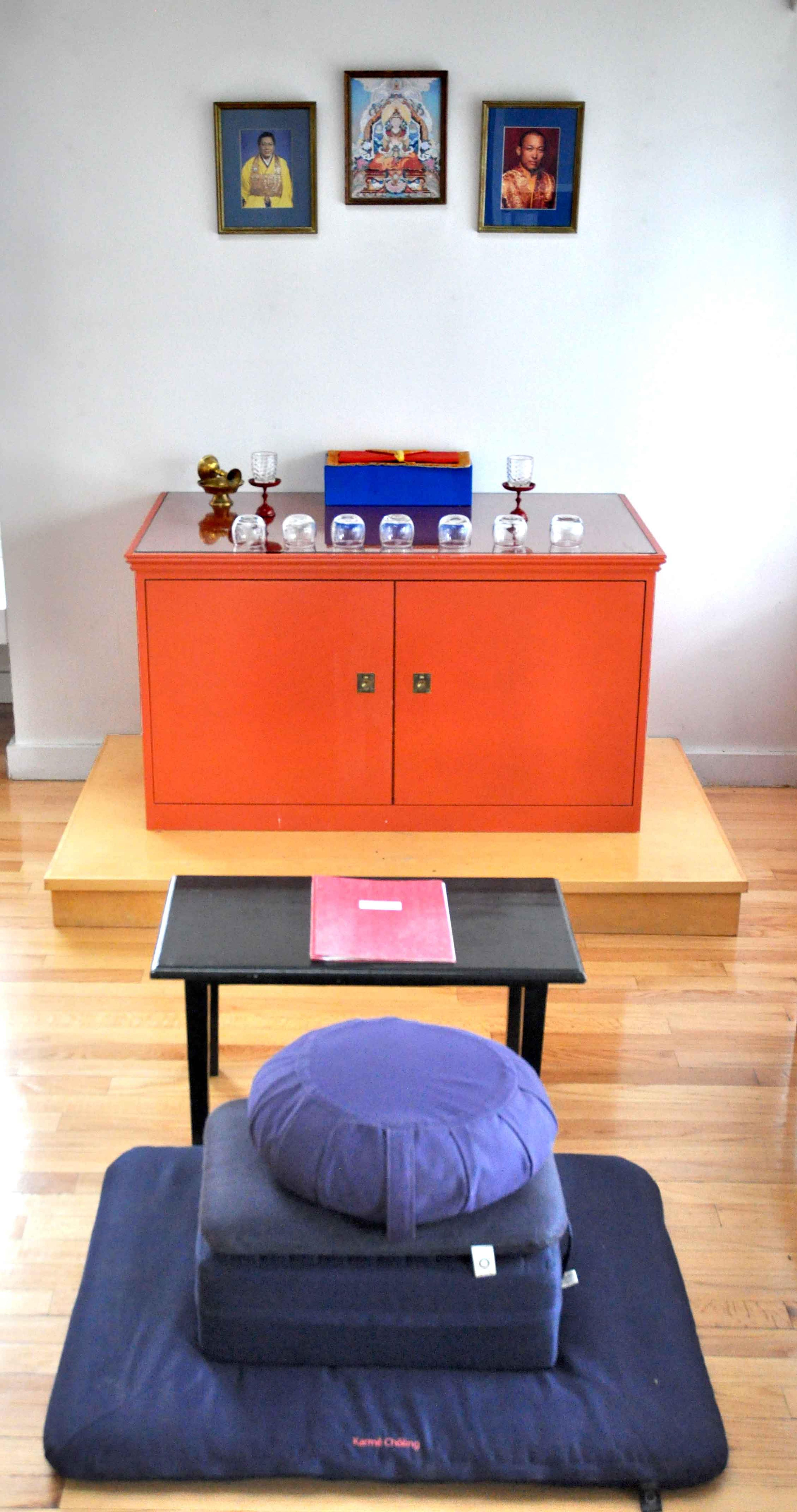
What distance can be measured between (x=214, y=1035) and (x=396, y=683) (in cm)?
110

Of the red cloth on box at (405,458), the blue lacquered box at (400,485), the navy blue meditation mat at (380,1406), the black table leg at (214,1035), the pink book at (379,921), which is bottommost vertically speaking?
the navy blue meditation mat at (380,1406)

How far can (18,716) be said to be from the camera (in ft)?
14.9

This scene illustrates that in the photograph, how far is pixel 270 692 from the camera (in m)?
3.85

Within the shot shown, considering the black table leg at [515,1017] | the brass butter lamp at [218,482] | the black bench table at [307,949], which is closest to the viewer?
the black bench table at [307,949]

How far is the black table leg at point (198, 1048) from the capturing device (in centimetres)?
273

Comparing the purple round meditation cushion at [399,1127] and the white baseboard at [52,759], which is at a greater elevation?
the purple round meditation cushion at [399,1127]

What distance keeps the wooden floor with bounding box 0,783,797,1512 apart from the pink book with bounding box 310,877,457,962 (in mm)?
519

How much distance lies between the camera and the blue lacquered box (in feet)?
13.3

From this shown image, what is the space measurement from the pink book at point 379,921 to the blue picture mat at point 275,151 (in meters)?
1.99

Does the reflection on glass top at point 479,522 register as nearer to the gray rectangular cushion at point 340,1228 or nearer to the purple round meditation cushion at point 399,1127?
the purple round meditation cushion at point 399,1127

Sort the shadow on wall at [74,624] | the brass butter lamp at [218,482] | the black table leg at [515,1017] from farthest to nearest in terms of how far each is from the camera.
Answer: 1. the shadow on wall at [74,624]
2. the brass butter lamp at [218,482]
3. the black table leg at [515,1017]

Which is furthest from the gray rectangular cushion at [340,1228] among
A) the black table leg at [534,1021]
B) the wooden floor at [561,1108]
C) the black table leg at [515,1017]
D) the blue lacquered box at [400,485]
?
the blue lacquered box at [400,485]

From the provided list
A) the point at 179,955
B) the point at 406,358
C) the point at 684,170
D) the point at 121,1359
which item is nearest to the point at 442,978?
the point at 179,955

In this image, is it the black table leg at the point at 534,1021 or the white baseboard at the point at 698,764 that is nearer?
the black table leg at the point at 534,1021
